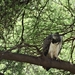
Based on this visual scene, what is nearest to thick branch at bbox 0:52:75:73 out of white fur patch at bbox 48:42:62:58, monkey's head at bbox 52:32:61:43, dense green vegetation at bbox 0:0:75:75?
monkey's head at bbox 52:32:61:43

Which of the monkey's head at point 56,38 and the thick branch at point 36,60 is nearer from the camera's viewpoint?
the thick branch at point 36,60

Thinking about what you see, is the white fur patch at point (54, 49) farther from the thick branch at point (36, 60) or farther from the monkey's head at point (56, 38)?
the thick branch at point (36, 60)

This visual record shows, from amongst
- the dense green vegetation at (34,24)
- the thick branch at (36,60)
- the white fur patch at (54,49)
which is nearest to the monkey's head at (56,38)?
the white fur patch at (54,49)

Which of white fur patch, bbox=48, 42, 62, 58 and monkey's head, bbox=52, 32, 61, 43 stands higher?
monkey's head, bbox=52, 32, 61, 43

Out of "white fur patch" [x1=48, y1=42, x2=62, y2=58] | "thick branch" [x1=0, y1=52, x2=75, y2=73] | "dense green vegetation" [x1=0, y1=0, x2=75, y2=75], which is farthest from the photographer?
"dense green vegetation" [x1=0, y1=0, x2=75, y2=75]

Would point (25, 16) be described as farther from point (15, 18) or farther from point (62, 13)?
point (62, 13)

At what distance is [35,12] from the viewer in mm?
5809

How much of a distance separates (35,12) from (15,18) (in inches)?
21.1

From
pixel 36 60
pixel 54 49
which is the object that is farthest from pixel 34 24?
pixel 36 60

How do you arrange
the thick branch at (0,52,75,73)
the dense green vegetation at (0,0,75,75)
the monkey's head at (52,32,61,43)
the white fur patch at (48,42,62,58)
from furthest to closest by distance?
the dense green vegetation at (0,0,75,75), the white fur patch at (48,42,62,58), the monkey's head at (52,32,61,43), the thick branch at (0,52,75,73)

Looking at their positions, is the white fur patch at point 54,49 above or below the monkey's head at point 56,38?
below

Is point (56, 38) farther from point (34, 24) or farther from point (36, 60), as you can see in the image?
point (36, 60)

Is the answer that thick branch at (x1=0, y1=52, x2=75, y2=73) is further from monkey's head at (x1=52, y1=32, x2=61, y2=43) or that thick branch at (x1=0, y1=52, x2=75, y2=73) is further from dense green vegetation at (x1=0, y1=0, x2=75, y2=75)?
dense green vegetation at (x1=0, y1=0, x2=75, y2=75)

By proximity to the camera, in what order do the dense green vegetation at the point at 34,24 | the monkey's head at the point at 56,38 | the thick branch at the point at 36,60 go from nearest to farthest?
the thick branch at the point at 36,60
the monkey's head at the point at 56,38
the dense green vegetation at the point at 34,24
